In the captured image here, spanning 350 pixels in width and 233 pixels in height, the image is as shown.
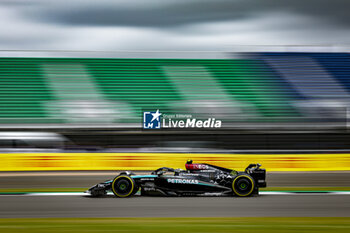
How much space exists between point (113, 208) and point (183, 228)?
179cm

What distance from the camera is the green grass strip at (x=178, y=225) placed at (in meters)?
5.14

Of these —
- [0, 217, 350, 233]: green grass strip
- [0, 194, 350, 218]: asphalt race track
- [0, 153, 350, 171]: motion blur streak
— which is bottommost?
[0, 217, 350, 233]: green grass strip

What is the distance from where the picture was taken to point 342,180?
36.0ft

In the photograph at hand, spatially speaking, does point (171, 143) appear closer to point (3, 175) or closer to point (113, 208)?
point (3, 175)

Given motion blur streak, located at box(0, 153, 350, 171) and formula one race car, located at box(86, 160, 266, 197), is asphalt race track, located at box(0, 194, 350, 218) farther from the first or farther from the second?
motion blur streak, located at box(0, 153, 350, 171)

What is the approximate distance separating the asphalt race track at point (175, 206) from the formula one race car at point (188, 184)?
0.44 ft

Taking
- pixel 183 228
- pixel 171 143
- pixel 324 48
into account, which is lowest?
pixel 183 228

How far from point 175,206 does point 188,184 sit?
0.81 metres

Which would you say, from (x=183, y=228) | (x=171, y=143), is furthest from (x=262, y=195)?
(x=171, y=143)

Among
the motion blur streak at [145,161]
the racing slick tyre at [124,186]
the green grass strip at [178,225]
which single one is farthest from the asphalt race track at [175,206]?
the motion blur streak at [145,161]

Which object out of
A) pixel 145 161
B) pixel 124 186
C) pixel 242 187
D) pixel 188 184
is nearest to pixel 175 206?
pixel 188 184

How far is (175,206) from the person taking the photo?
6.86 metres

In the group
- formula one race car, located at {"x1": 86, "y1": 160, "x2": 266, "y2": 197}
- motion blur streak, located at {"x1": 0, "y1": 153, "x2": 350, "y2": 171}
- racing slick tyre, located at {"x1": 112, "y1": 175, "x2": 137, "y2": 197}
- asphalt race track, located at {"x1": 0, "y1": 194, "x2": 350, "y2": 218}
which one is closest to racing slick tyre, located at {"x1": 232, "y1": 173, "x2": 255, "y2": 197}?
formula one race car, located at {"x1": 86, "y1": 160, "x2": 266, "y2": 197}

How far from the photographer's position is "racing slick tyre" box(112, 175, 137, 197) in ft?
25.0
